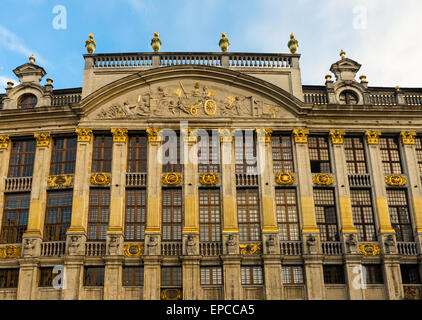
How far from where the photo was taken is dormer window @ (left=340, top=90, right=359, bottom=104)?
102 feet

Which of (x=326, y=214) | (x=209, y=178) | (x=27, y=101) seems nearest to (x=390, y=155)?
(x=326, y=214)

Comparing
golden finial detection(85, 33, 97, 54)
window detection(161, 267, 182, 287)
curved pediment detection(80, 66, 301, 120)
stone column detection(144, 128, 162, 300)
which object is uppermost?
golden finial detection(85, 33, 97, 54)

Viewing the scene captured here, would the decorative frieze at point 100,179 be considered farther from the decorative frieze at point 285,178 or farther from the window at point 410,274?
the window at point 410,274

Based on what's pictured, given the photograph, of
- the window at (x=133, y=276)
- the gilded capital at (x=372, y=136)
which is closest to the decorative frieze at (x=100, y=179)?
the window at (x=133, y=276)

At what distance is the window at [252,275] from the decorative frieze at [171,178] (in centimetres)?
556

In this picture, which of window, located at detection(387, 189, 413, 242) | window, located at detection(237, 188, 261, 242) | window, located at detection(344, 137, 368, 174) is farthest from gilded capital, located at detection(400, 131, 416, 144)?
window, located at detection(237, 188, 261, 242)

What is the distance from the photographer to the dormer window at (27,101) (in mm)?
30906

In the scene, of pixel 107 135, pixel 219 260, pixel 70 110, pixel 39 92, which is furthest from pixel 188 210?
pixel 39 92

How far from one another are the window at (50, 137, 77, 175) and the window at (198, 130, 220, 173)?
266 inches

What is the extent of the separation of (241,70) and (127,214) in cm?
1026

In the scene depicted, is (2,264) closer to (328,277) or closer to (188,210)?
(188,210)

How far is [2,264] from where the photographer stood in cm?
2703

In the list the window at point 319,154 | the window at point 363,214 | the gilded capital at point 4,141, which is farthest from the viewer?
the gilded capital at point 4,141

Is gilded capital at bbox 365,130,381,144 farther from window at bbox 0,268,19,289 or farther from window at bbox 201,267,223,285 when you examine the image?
window at bbox 0,268,19,289
